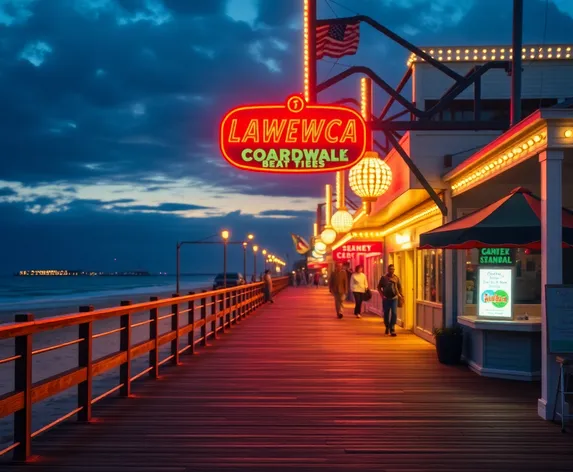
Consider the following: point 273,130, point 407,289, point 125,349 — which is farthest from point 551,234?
point 407,289

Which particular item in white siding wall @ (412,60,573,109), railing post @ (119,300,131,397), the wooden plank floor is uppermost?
white siding wall @ (412,60,573,109)

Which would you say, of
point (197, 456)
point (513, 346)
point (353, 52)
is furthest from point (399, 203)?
point (197, 456)

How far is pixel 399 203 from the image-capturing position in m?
18.2

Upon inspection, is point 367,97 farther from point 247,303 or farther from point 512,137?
point 247,303

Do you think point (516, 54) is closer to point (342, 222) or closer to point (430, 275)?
point (430, 275)

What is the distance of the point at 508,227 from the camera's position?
32.8ft

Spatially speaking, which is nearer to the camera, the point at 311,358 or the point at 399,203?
the point at 311,358

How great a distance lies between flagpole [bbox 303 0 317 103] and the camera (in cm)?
1191

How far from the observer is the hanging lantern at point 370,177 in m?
14.6

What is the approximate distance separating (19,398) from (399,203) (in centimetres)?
1312

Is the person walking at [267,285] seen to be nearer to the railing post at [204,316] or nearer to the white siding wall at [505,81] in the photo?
the white siding wall at [505,81]

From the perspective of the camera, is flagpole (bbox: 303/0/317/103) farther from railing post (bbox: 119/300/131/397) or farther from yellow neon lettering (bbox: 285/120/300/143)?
railing post (bbox: 119/300/131/397)

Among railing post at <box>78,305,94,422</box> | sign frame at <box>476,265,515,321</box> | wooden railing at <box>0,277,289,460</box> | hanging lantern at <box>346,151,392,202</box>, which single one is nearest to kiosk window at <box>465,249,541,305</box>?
sign frame at <box>476,265,515,321</box>

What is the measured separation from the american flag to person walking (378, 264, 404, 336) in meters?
5.28
